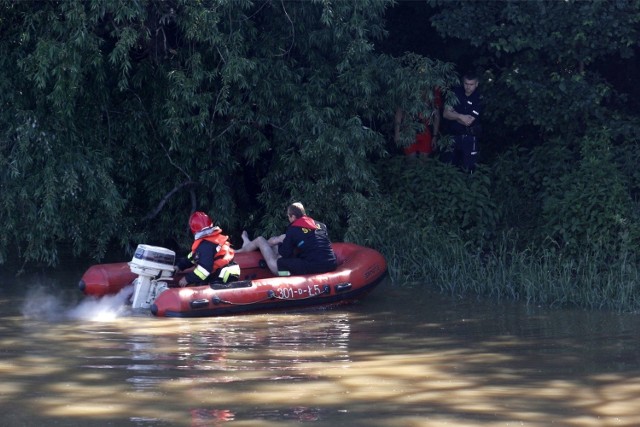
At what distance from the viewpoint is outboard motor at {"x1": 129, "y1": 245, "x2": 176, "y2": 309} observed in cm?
975

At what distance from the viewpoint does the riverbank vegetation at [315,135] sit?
10789mm

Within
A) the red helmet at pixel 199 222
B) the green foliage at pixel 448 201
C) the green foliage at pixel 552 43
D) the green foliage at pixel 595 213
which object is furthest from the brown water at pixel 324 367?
the green foliage at pixel 552 43

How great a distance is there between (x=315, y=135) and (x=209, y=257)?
2510 millimetres

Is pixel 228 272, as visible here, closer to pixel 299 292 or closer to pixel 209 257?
pixel 209 257

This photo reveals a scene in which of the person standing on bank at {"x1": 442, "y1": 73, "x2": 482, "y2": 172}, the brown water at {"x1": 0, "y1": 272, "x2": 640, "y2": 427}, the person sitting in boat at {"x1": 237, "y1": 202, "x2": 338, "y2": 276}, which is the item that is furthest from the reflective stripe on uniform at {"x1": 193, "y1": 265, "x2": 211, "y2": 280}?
the person standing on bank at {"x1": 442, "y1": 73, "x2": 482, "y2": 172}

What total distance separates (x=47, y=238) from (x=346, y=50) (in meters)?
4.01

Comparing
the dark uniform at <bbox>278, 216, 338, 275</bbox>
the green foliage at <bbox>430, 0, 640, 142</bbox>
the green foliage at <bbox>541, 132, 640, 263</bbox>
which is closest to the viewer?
the dark uniform at <bbox>278, 216, 338, 275</bbox>

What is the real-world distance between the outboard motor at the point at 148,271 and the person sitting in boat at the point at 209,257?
0.27 metres

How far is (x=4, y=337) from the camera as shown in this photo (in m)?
8.49

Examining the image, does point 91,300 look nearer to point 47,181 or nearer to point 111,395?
point 47,181

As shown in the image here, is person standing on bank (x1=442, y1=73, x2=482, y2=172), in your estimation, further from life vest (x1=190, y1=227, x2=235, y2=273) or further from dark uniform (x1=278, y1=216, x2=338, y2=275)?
life vest (x1=190, y1=227, x2=235, y2=273)

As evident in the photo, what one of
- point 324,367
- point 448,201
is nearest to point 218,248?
point 324,367

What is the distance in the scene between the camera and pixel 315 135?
11.7m

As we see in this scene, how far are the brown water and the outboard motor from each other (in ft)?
0.69
